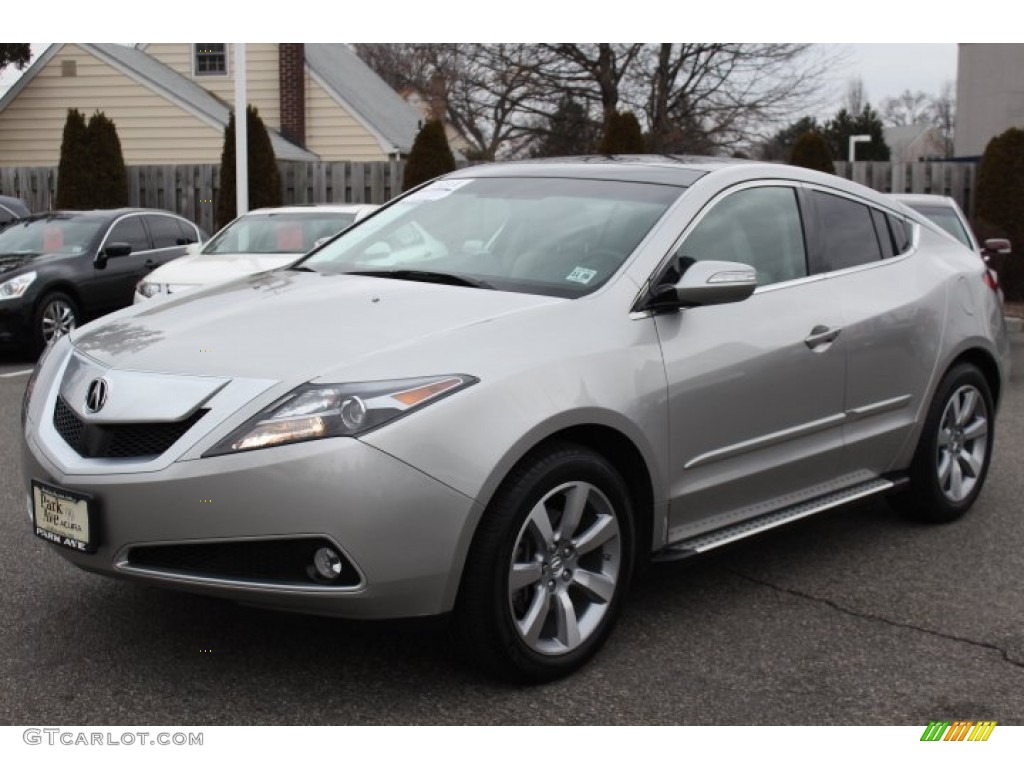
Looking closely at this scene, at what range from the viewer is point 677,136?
98.8 ft

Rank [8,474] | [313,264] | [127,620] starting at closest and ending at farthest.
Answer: [127,620] → [313,264] → [8,474]

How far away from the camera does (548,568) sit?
3.88 meters

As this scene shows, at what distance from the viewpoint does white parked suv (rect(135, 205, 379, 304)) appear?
11414 millimetres

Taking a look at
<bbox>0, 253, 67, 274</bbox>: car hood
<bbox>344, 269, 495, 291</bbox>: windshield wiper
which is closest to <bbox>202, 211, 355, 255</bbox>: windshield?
<bbox>0, 253, 67, 274</bbox>: car hood

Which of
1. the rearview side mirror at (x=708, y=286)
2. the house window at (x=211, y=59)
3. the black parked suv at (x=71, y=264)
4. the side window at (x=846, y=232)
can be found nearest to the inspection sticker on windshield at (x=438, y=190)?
the rearview side mirror at (x=708, y=286)

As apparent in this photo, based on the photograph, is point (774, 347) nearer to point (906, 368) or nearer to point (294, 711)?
point (906, 368)

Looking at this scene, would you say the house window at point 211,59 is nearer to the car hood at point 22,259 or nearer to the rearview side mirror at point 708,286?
the car hood at point 22,259

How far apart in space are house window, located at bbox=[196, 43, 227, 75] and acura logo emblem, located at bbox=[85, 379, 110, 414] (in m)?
31.3

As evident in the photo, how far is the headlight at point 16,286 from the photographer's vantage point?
12047 mm

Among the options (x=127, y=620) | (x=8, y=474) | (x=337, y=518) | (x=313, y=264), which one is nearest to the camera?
(x=337, y=518)

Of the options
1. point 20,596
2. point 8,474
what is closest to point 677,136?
point 8,474

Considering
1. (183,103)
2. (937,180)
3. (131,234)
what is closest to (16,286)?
(131,234)

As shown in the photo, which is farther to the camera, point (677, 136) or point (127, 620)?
point (677, 136)

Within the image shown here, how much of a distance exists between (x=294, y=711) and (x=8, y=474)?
3765 mm
